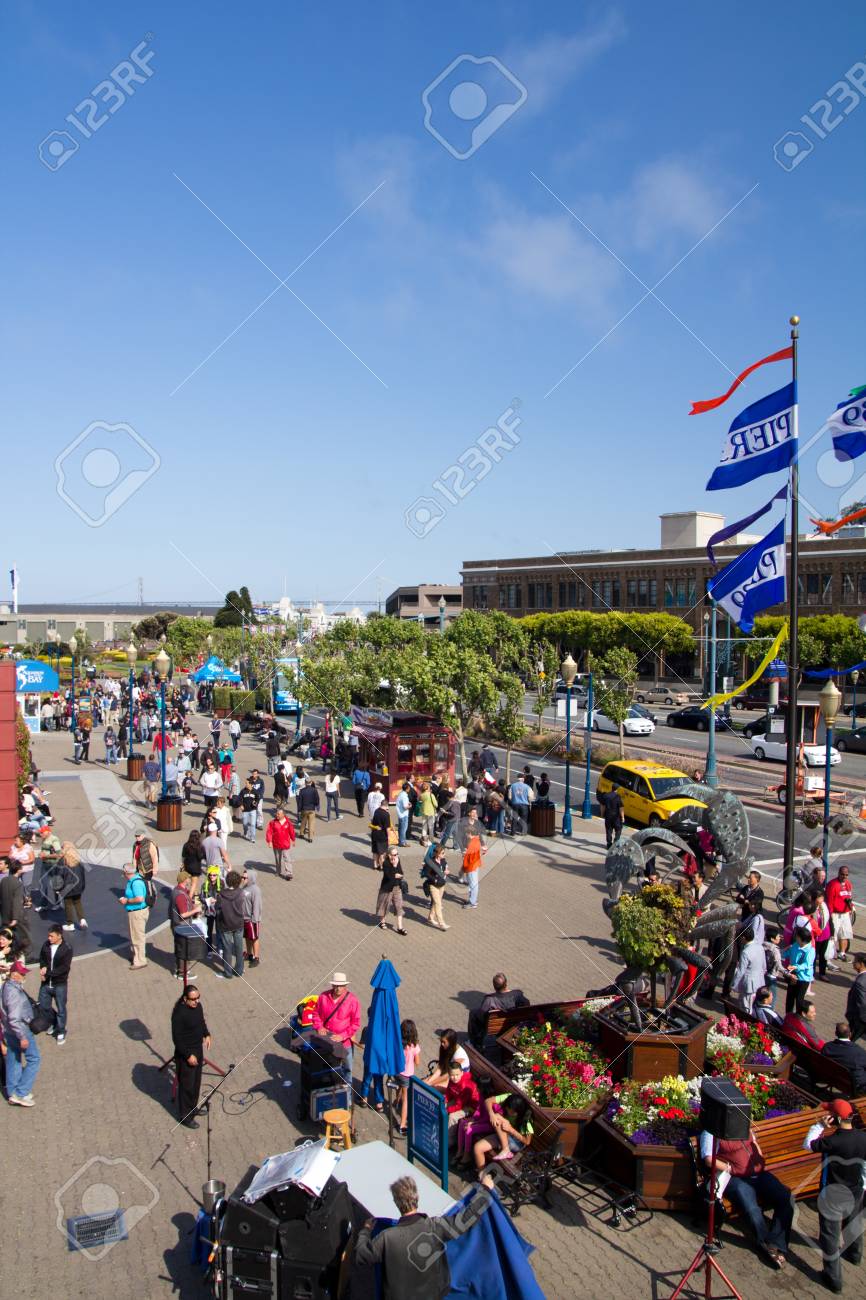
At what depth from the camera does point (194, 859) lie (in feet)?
47.1

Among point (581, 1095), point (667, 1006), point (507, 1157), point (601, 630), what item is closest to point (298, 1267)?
point (507, 1157)

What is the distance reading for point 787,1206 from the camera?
752cm

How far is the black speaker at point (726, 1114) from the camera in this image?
23.7 feet

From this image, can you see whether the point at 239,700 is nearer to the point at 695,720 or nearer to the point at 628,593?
the point at 695,720

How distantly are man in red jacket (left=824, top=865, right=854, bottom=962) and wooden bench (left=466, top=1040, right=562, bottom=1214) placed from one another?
7.09 metres

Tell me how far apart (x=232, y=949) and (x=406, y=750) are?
12881 mm

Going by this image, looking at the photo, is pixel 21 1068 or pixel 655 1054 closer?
pixel 655 1054

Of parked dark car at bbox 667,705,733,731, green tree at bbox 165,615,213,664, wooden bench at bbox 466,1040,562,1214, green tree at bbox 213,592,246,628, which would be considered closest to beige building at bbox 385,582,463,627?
green tree at bbox 213,592,246,628

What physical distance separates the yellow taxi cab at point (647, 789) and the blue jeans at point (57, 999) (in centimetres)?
1466

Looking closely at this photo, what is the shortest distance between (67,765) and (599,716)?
24629mm

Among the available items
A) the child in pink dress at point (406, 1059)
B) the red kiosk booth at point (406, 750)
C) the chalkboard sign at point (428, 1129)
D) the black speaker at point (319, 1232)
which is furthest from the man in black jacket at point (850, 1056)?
the red kiosk booth at point (406, 750)

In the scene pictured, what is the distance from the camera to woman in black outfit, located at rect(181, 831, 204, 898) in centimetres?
1403

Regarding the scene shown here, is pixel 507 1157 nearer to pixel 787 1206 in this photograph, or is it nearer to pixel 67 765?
pixel 787 1206

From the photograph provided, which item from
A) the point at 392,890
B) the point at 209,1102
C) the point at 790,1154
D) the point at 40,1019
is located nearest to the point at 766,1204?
the point at 790,1154
